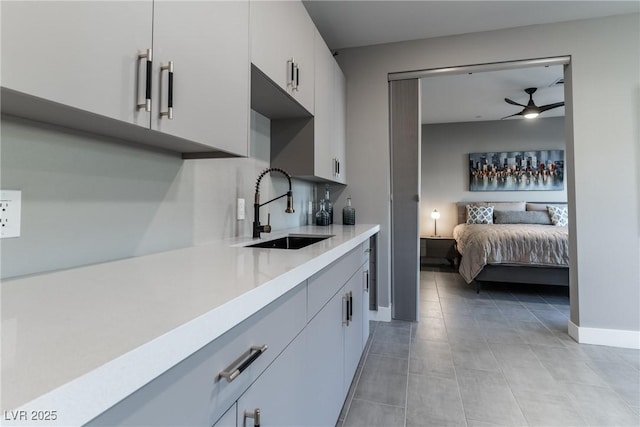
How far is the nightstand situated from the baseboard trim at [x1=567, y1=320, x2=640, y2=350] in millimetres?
3012

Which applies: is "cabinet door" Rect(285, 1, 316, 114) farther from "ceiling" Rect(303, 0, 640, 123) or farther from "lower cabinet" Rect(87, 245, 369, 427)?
"lower cabinet" Rect(87, 245, 369, 427)

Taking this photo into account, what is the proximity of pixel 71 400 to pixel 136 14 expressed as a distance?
869 millimetres

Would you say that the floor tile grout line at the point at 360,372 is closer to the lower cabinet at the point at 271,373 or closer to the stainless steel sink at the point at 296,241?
the lower cabinet at the point at 271,373

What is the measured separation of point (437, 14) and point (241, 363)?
287cm

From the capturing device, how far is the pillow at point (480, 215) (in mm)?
5363

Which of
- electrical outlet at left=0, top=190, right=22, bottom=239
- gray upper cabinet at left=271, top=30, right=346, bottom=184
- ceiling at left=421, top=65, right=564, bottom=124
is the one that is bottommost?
electrical outlet at left=0, top=190, right=22, bottom=239

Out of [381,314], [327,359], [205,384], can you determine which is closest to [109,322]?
[205,384]

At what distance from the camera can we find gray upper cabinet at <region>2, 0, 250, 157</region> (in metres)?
0.60

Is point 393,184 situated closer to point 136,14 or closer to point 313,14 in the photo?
point 313,14

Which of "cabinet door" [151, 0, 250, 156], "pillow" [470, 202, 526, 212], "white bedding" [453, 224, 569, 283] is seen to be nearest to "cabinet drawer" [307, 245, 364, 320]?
"cabinet door" [151, 0, 250, 156]

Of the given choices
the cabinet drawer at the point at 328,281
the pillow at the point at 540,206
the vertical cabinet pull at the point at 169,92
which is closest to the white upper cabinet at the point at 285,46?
the vertical cabinet pull at the point at 169,92

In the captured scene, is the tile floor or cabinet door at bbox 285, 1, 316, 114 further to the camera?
cabinet door at bbox 285, 1, 316, 114

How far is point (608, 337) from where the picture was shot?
2432 mm

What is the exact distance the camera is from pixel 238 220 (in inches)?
69.9
